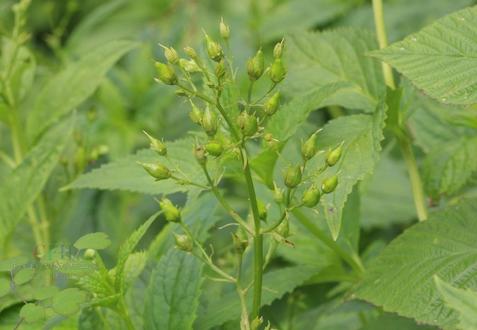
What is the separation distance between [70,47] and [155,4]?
0.66 metres

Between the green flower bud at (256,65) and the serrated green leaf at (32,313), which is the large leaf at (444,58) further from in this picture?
the serrated green leaf at (32,313)

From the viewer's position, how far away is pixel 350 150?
54.6 inches

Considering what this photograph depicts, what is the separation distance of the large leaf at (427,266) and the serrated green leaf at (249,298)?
0.15m

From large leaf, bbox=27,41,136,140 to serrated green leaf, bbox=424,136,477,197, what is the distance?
2.12ft

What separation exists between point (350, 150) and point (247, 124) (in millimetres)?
283

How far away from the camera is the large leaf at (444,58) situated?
4.18 ft

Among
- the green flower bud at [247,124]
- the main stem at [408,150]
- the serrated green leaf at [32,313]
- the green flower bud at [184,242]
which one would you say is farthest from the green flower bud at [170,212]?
the main stem at [408,150]

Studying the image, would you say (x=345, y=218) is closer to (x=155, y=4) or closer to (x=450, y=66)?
(x=450, y=66)

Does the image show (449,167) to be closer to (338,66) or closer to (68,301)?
(338,66)

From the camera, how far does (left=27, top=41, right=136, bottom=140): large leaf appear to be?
188cm

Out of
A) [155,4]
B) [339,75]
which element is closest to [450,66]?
[339,75]

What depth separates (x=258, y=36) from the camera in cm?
272

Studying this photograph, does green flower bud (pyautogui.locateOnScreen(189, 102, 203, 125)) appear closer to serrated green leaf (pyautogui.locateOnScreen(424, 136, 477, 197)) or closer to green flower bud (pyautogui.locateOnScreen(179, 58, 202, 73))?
green flower bud (pyautogui.locateOnScreen(179, 58, 202, 73))

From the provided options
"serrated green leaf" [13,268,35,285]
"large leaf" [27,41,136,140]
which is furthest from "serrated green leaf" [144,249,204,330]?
"large leaf" [27,41,136,140]
